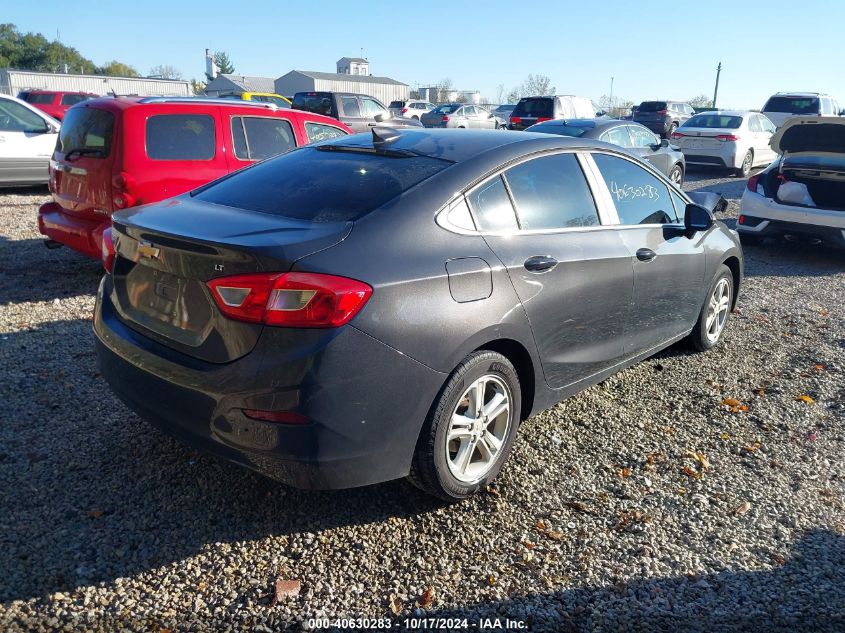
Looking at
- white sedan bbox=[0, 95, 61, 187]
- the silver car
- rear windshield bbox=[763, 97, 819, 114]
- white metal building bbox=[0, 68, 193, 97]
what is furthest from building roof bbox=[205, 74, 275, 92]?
white sedan bbox=[0, 95, 61, 187]

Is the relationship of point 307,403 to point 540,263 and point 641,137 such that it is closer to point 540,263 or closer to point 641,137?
point 540,263

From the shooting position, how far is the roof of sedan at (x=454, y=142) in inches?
139

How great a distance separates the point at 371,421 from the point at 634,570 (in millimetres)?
1262

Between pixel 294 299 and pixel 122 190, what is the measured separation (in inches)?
156

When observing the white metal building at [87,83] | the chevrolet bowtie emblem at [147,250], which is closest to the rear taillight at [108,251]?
the chevrolet bowtie emblem at [147,250]

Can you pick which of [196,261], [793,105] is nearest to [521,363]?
[196,261]

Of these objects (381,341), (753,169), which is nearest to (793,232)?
(381,341)

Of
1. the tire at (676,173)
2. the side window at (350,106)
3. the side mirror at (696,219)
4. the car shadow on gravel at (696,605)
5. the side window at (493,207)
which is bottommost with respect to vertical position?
the car shadow on gravel at (696,605)

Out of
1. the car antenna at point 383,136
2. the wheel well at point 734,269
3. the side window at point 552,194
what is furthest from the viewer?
the wheel well at point 734,269

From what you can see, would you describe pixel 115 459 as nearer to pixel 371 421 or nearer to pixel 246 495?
pixel 246 495

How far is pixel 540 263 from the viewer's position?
3.36 m

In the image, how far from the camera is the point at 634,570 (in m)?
2.86

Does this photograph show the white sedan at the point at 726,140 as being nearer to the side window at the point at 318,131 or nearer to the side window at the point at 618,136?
the side window at the point at 618,136

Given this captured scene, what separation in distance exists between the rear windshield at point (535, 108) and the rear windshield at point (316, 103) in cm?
577
